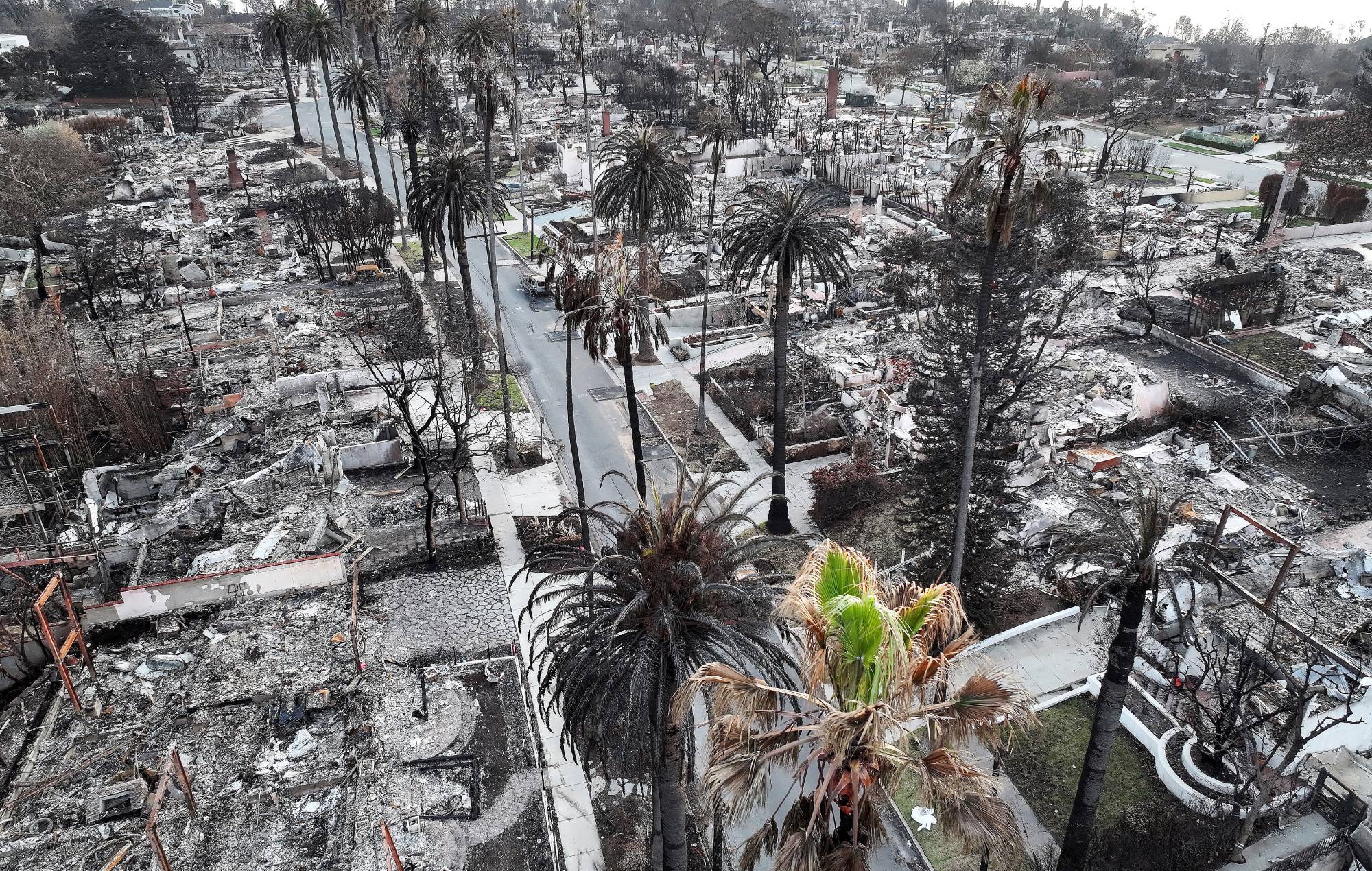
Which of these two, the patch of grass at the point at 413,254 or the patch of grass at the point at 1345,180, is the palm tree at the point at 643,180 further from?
the patch of grass at the point at 1345,180

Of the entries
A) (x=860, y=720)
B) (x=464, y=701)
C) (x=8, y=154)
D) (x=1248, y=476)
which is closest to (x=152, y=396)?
(x=464, y=701)

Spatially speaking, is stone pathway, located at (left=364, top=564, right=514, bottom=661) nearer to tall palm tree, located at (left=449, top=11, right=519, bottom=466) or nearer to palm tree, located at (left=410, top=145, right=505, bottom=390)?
tall palm tree, located at (left=449, top=11, right=519, bottom=466)

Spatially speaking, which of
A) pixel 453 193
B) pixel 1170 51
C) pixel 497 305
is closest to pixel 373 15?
pixel 453 193

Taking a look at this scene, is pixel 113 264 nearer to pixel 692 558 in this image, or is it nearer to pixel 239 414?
pixel 239 414

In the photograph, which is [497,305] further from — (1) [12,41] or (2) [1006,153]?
(1) [12,41]

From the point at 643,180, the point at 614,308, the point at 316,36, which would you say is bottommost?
the point at 614,308
